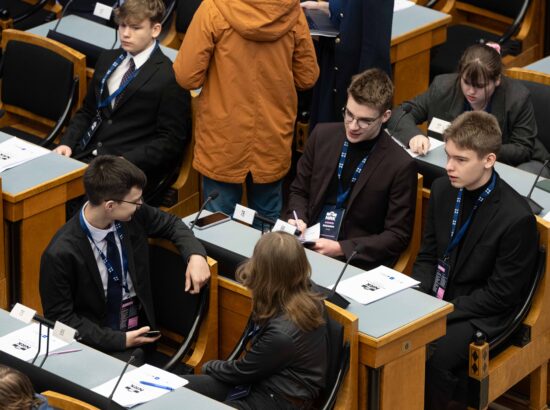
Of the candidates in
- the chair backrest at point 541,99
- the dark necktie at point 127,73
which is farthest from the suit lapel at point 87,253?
the chair backrest at point 541,99

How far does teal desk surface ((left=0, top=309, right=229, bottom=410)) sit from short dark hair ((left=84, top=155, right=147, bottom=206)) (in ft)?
1.83

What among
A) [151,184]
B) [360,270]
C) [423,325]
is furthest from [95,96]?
[423,325]

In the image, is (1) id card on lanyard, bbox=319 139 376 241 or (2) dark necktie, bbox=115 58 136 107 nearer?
(1) id card on lanyard, bbox=319 139 376 241

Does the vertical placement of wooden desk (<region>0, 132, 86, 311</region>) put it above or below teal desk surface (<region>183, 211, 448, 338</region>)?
below

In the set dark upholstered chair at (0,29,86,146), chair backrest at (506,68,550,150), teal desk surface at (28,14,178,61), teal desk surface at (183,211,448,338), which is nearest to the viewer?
teal desk surface at (183,211,448,338)

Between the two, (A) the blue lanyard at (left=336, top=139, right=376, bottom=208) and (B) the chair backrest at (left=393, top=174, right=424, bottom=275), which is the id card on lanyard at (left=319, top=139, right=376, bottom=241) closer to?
(A) the blue lanyard at (left=336, top=139, right=376, bottom=208)

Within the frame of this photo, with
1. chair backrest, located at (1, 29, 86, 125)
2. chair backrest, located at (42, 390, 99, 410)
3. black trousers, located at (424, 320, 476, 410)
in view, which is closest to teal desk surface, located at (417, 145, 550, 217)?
black trousers, located at (424, 320, 476, 410)

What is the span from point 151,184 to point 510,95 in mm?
1656

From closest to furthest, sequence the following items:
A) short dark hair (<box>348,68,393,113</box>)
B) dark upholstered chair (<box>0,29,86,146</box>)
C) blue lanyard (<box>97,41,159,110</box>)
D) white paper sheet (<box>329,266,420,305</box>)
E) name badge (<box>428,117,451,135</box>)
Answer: white paper sheet (<box>329,266,420,305</box>), short dark hair (<box>348,68,393,113</box>), name badge (<box>428,117,451,135</box>), blue lanyard (<box>97,41,159,110</box>), dark upholstered chair (<box>0,29,86,146</box>)

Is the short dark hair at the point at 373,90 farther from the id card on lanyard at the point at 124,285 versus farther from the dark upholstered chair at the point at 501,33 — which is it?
the dark upholstered chair at the point at 501,33

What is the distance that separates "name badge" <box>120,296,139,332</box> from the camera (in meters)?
5.05

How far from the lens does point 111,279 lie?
500 cm

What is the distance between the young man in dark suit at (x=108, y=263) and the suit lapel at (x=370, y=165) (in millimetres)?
752

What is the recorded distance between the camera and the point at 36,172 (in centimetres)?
577
